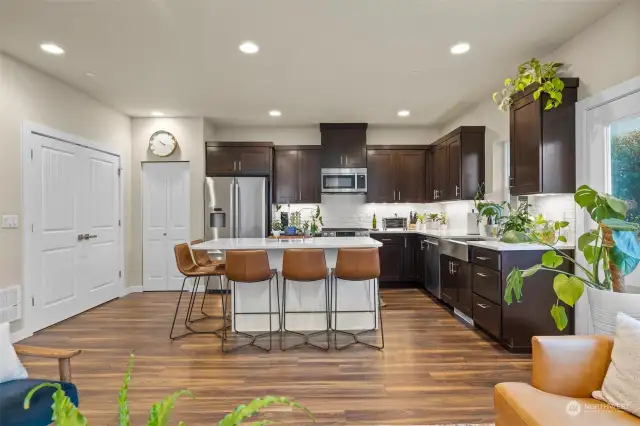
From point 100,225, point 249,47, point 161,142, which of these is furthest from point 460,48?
point 100,225

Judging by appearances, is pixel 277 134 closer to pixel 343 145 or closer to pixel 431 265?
pixel 343 145

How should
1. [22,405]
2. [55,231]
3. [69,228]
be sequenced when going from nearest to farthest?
1. [22,405]
2. [55,231]
3. [69,228]

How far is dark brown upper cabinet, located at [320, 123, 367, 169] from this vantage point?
653 cm

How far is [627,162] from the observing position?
2869 millimetres

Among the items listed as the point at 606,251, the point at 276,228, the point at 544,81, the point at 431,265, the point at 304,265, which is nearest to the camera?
the point at 606,251

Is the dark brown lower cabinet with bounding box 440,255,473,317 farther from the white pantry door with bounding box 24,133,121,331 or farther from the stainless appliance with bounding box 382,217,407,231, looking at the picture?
the white pantry door with bounding box 24,133,121,331

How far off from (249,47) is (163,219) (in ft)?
11.8

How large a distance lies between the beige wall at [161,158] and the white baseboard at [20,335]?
2.13 meters

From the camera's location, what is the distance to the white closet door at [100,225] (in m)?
4.99

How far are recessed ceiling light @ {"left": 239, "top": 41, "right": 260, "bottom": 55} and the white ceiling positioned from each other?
0.20ft

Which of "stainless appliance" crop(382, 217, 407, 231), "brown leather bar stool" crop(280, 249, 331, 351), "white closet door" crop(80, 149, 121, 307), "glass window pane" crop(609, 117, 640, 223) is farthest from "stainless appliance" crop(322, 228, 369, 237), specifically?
"glass window pane" crop(609, 117, 640, 223)

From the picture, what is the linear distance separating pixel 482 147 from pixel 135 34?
444 centimetres

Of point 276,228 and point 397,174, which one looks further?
point 397,174

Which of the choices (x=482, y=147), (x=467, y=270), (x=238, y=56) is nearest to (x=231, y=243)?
(x=238, y=56)
